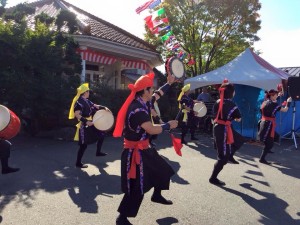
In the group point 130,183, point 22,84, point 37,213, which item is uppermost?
point 22,84

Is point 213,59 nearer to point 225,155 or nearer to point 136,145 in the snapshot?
point 225,155

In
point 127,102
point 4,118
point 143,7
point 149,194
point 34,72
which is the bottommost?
point 149,194

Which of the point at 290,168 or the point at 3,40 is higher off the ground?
the point at 3,40

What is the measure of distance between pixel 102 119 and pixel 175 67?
1.81 meters

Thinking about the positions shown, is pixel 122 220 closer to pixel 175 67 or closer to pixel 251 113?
pixel 175 67

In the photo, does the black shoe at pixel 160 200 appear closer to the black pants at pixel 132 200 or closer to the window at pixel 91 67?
the black pants at pixel 132 200

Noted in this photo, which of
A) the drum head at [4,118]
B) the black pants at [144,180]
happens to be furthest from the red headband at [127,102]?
the drum head at [4,118]

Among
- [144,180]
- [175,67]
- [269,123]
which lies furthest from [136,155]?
[269,123]

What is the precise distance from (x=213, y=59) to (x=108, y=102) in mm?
12082

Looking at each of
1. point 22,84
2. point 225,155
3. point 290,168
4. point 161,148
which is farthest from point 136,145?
point 22,84

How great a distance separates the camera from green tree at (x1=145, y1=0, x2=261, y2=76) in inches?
761

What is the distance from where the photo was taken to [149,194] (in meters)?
5.13

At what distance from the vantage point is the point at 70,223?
3.96 m

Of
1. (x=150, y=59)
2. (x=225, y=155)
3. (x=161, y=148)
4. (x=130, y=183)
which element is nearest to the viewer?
(x=130, y=183)
